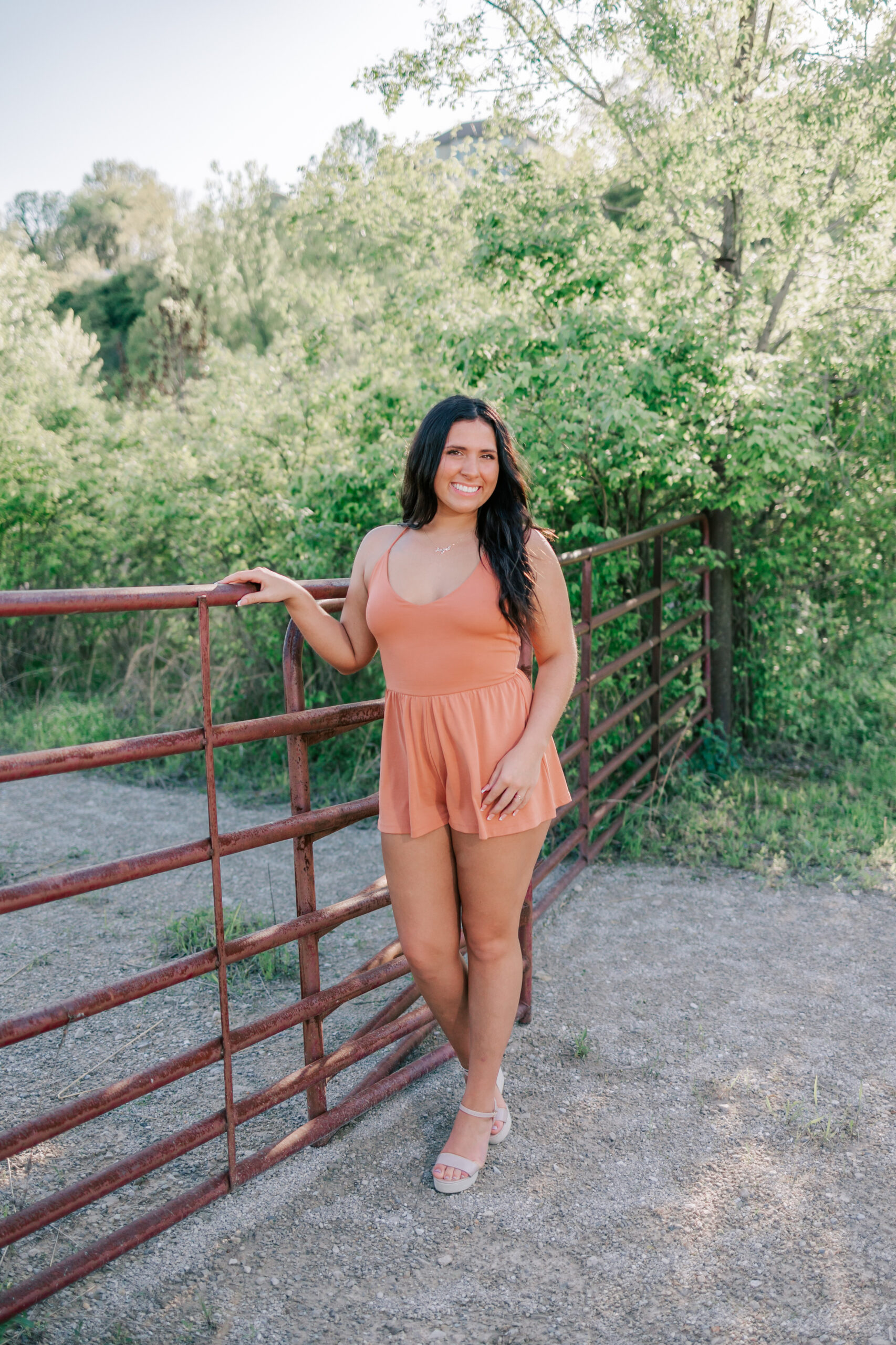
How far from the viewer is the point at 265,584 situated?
208cm

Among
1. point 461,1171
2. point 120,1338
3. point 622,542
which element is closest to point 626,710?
point 622,542

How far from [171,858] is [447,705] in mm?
679

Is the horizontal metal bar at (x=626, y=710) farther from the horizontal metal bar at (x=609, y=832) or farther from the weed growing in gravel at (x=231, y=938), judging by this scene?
the weed growing in gravel at (x=231, y=938)

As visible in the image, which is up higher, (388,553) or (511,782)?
(388,553)

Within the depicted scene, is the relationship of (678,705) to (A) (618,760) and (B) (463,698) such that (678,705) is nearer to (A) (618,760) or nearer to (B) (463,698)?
(A) (618,760)

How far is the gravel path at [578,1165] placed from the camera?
188 cm

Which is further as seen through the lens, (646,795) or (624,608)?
(646,795)

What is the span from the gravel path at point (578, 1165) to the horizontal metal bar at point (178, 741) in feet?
3.52

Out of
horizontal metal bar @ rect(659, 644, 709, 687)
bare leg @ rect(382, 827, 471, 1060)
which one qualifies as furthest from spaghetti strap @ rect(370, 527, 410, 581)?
horizontal metal bar @ rect(659, 644, 709, 687)

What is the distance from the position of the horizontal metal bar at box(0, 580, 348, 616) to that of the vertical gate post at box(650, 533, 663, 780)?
317 cm

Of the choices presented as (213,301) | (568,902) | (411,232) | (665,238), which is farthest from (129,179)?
(568,902)

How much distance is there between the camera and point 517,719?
2.20 metres

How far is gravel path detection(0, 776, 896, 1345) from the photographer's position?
6.16 ft

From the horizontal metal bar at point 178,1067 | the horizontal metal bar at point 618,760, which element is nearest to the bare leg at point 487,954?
the horizontal metal bar at point 178,1067
